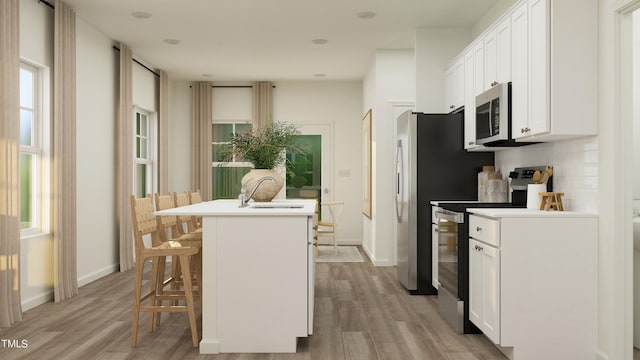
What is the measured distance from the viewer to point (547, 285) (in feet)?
10.7

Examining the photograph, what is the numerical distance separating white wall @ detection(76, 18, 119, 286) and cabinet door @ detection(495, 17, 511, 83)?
13.8ft

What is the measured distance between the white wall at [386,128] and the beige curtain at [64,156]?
364cm

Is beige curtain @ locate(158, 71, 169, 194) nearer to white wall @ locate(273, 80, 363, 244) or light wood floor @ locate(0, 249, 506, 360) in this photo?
white wall @ locate(273, 80, 363, 244)

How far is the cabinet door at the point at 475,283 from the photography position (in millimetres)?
3654

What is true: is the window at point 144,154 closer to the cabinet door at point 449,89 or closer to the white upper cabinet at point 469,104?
the cabinet door at point 449,89

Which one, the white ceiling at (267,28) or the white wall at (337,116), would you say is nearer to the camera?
the white ceiling at (267,28)

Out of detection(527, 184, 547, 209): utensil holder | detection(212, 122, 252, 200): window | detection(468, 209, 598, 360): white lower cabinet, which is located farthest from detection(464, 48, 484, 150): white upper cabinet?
detection(212, 122, 252, 200): window

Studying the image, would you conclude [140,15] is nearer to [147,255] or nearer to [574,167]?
[147,255]

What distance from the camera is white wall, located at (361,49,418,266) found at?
6.95 meters

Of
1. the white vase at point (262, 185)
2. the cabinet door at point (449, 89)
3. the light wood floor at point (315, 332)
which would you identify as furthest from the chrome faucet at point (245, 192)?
the cabinet door at point (449, 89)

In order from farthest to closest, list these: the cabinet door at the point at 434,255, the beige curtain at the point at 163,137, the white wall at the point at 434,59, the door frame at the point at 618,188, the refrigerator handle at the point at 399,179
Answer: the beige curtain at the point at 163,137 < the white wall at the point at 434,59 < the refrigerator handle at the point at 399,179 < the cabinet door at the point at 434,255 < the door frame at the point at 618,188

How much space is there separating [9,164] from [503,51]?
13.0 ft

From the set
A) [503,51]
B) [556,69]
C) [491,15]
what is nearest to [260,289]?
[556,69]

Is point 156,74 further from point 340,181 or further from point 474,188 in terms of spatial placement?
point 474,188
